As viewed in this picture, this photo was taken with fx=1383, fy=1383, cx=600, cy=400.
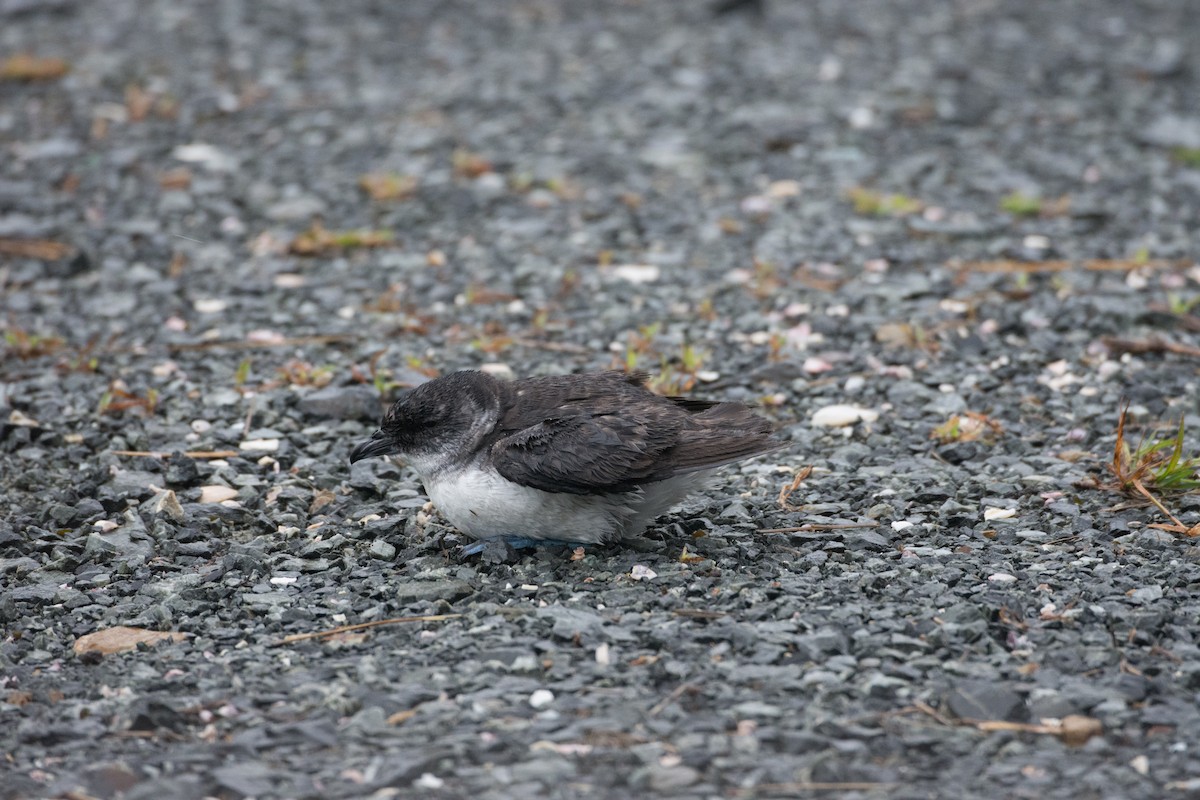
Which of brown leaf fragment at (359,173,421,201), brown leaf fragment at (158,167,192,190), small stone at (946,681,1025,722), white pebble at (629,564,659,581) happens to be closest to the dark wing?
white pebble at (629,564,659,581)

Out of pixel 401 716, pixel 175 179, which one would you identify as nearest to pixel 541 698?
pixel 401 716

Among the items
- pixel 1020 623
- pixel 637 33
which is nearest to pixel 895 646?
pixel 1020 623

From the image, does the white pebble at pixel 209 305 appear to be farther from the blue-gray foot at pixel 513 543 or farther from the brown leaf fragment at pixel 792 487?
the brown leaf fragment at pixel 792 487

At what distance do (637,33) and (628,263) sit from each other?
15.8 ft

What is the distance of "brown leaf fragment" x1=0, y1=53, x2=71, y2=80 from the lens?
11.7 m

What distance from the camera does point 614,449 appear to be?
541 cm

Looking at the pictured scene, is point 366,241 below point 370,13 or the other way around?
below

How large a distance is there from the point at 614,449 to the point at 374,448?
44.9 inches

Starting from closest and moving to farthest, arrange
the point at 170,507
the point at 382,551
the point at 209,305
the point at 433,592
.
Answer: the point at 433,592 < the point at 382,551 < the point at 170,507 < the point at 209,305

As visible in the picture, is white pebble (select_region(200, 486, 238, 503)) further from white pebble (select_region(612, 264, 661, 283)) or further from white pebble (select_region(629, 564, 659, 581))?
white pebble (select_region(612, 264, 661, 283))

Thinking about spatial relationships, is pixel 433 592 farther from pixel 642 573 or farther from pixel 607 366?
pixel 607 366

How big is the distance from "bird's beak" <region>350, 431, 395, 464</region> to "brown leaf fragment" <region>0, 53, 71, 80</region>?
747 centimetres

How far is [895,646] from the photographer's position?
16.1 ft

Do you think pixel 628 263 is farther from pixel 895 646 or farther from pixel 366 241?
pixel 895 646
